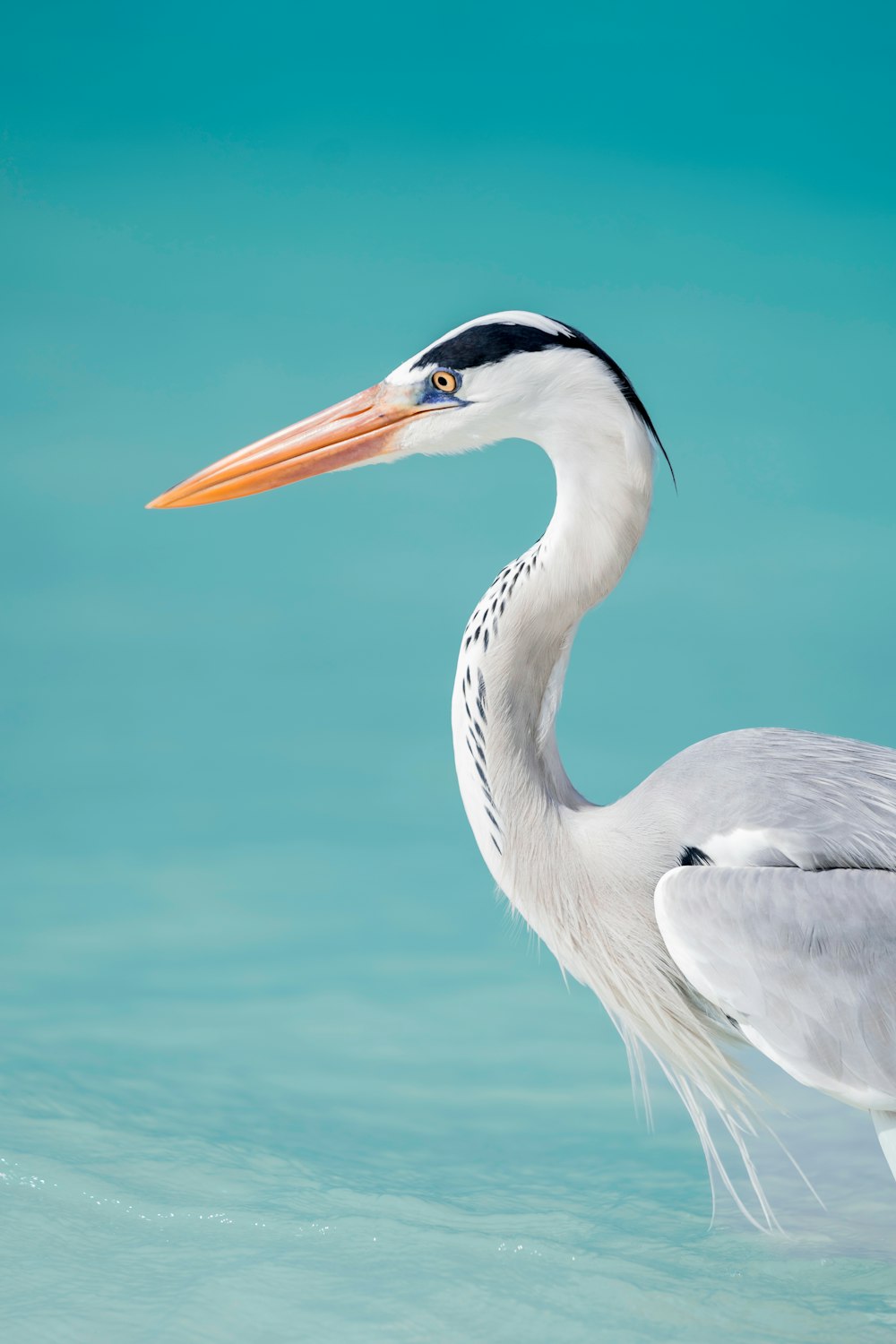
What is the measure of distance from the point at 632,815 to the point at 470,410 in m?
0.81

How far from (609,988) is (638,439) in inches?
40.8

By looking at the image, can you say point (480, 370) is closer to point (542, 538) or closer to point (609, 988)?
point (542, 538)

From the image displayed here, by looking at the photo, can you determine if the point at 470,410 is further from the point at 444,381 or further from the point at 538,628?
Result: the point at 538,628

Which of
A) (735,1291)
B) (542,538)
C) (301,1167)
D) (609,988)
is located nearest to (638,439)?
(542,538)

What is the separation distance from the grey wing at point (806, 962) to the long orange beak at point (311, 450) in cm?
105

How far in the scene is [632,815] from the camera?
9.68 ft

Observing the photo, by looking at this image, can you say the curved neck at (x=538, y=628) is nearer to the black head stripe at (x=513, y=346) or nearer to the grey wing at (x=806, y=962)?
the black head stripe at (x=513, y=346)

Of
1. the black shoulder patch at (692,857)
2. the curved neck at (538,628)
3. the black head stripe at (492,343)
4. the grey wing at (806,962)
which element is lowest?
the grey wing at (806,962)

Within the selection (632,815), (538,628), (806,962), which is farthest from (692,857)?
(538,628)

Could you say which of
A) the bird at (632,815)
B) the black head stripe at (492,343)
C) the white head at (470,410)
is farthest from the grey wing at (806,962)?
the black head stripe at (492,343)

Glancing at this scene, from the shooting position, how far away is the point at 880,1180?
151 inches

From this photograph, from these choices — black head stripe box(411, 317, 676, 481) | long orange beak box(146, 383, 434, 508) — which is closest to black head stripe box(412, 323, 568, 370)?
black head stripe box(411, 317, 676, 481)

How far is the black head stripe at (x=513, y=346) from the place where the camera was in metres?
2.88

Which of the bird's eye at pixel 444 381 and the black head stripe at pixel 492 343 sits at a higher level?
the black head stripe at pixel 492 343
